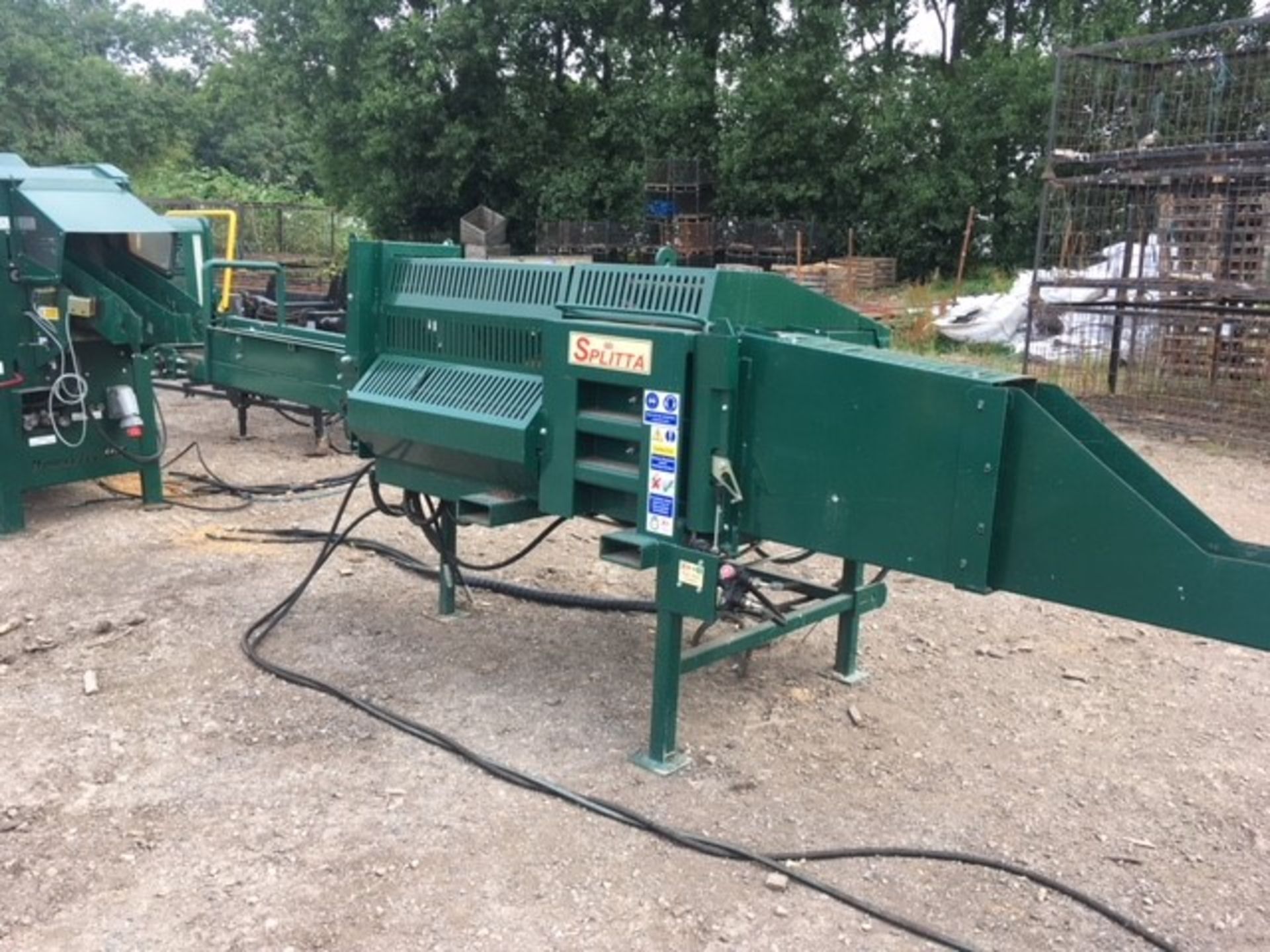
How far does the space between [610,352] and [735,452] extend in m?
0.48

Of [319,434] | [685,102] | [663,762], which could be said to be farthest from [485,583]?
[685,102]

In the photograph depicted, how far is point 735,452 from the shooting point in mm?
3094

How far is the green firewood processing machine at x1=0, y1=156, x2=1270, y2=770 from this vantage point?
96.7 inches

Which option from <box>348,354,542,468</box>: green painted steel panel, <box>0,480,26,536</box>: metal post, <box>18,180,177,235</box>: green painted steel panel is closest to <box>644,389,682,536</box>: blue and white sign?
<box>348,354,542,468</box>: green painted steel panel

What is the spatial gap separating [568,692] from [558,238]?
22.6 m

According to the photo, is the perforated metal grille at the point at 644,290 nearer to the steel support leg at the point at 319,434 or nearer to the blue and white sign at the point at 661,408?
the blue and white sign at the point at 661,408

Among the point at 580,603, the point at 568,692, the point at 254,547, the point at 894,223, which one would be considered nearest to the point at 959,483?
the point at 568,692

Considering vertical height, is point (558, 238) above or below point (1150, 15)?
below

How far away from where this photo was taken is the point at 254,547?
5879 millimetres

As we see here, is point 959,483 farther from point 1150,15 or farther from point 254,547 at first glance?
point 1150,15

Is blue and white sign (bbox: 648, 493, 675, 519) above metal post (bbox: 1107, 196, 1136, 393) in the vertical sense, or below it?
below

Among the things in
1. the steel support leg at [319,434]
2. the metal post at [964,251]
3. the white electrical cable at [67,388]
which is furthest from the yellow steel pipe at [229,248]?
the metal post at [964,251]

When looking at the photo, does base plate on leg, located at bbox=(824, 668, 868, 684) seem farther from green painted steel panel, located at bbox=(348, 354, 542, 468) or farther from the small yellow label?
green painted steel panel, located at bbox=(348, 354, 542, 468)

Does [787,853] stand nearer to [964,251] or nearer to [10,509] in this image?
[10,509]
